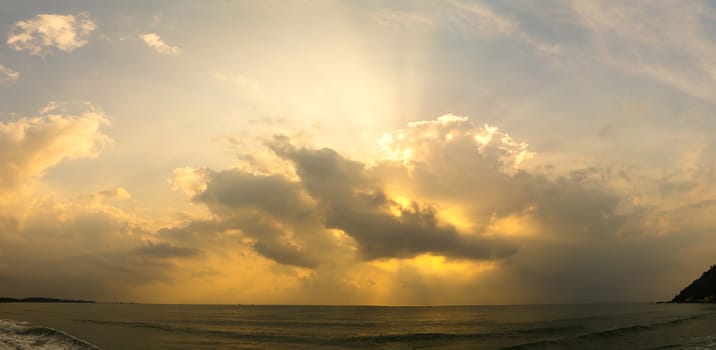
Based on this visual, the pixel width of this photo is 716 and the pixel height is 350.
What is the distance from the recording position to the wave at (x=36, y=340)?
43.4m

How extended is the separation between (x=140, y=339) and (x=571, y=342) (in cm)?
6198

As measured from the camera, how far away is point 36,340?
1857 inches

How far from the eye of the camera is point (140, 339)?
2525 inches

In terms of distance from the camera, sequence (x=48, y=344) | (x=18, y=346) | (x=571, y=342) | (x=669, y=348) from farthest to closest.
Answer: (x=571, y=342)
(x=669, y=348)
(x=48, y=344)
(x=18, y=346)

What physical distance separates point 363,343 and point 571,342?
28.5 meters

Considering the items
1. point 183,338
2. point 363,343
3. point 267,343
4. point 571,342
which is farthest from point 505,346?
point 183,338

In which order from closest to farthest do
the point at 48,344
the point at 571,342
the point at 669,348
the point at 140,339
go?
the point at 48,344 → the point at 669,348 → the point at 571,342 → the point at 140,339

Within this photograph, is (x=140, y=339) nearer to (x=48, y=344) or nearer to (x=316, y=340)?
(x=48, y=344)

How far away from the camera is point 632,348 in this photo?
2039 inches

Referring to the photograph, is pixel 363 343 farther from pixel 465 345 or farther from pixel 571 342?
pixel 571 342

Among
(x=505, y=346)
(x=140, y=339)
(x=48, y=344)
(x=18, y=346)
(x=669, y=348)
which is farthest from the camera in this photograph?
(x=140, y=339)

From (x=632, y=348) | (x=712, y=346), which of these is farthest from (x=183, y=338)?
(x=712, y=346)

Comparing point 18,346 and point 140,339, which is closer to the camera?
point 18,346

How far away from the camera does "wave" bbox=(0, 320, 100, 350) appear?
4344 centimetres
